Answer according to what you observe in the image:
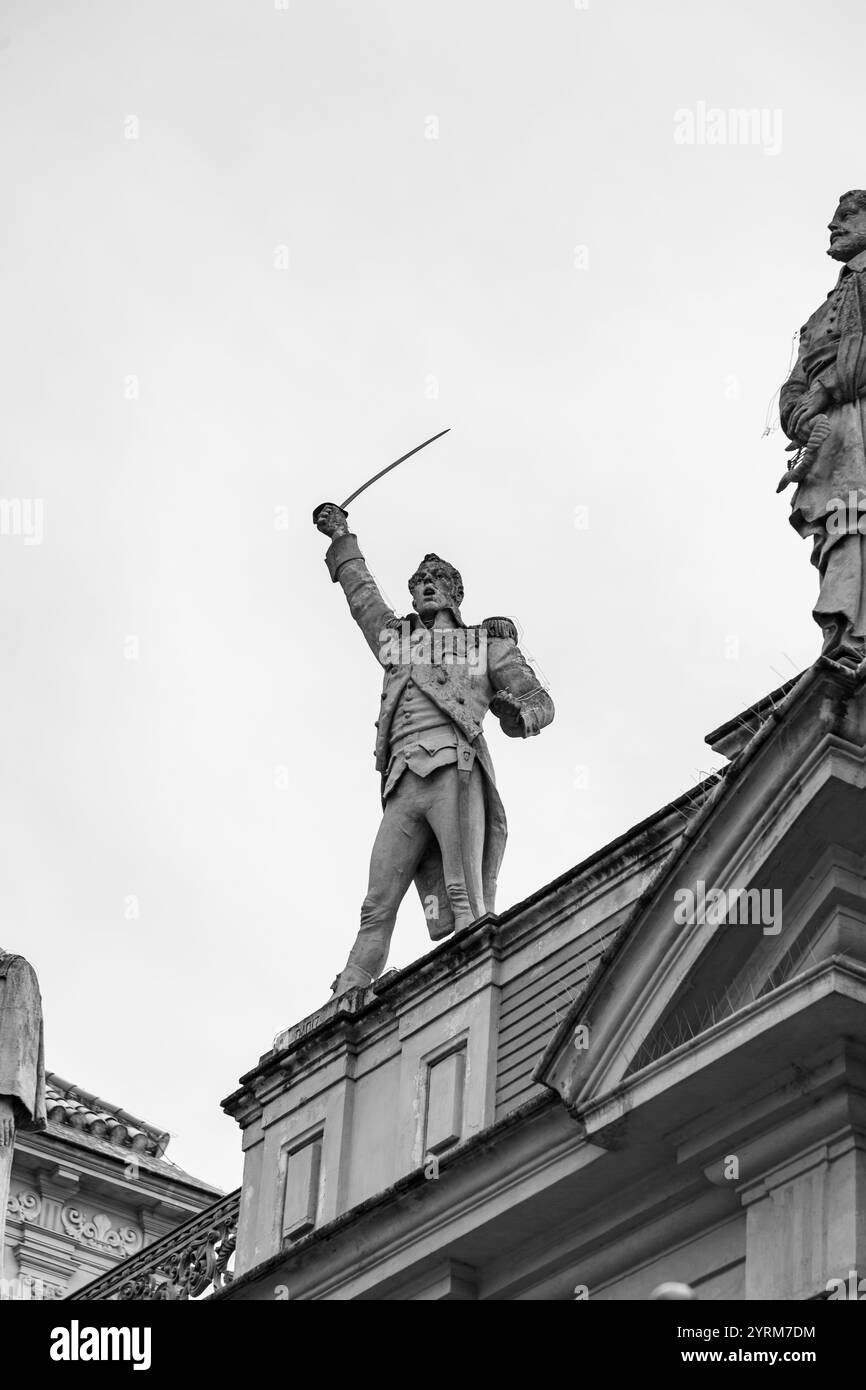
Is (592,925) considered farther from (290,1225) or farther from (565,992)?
(290,1225)

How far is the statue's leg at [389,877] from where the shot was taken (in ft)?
66.3

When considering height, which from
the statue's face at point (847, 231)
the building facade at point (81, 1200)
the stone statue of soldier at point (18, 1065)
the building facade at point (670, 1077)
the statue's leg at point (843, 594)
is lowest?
the building facade at point (670, 1077)

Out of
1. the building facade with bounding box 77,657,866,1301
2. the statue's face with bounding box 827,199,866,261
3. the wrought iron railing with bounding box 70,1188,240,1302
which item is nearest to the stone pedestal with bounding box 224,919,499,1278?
the building facade with bounding box 77,657,866,1301

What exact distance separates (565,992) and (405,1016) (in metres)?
1.50

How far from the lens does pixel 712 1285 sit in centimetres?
1564

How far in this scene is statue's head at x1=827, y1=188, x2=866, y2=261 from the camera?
1881cm

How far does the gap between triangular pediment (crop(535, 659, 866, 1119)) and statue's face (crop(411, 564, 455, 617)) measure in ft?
18.1

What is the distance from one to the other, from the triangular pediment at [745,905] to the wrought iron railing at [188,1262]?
4.73 metres

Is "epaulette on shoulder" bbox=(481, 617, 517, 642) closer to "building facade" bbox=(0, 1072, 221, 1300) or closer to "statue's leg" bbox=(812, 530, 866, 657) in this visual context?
"statue's leg" bbox=(812, 530, 866, 657)

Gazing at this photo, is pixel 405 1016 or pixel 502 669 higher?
pixel 502 669

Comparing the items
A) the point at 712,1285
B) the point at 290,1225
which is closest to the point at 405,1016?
the point at 290,1225

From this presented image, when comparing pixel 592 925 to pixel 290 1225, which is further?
pixel 290 1225

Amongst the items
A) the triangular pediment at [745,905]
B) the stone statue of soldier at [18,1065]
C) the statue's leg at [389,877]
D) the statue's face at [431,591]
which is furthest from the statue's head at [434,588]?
the triangular pediment at [745,905]

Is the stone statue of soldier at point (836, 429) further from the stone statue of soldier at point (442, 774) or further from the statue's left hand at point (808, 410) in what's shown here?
the stone statue of soldier at point (442, 774)
